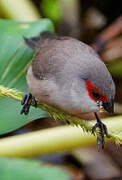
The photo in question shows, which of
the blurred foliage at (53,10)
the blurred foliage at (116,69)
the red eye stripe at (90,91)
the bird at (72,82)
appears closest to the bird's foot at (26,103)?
the bird at (72,82)

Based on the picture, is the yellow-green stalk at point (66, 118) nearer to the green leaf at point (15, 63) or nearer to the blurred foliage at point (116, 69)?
the green leaf at point (15, 63)

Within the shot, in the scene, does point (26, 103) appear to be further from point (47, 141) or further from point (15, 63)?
point (15, 63)

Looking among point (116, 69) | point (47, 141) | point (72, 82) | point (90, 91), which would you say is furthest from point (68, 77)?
point (116, 69)

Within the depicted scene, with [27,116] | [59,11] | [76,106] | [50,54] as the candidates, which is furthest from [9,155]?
[59,11]

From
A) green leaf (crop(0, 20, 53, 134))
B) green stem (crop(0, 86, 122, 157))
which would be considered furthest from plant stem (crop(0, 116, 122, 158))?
green leaf (crop(0, 20, 53, 134))

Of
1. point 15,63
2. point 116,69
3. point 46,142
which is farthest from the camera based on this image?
point 116,69

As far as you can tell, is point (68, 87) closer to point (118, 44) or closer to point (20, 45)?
point (20, 45)

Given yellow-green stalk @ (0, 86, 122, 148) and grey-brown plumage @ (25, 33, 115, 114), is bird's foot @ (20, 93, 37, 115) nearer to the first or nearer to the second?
grey-brown plumage @ (25, 33, 115, 114)
